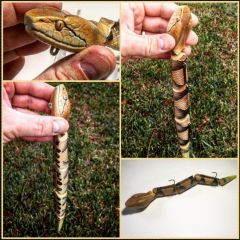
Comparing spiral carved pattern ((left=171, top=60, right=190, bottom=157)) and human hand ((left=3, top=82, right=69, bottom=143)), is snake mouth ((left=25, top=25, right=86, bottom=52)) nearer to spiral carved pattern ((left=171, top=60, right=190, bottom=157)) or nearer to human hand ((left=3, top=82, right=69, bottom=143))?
human hand ((left=3, top=82, right=69, bottom=143))

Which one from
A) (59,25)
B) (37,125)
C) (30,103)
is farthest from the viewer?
(30,103)

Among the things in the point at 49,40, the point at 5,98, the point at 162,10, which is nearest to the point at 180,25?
the point at 162,10

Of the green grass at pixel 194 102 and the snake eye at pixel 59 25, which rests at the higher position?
the snake eye at pixel 59 25

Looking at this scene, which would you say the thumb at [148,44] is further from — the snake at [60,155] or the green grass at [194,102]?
the snake at [60,155]

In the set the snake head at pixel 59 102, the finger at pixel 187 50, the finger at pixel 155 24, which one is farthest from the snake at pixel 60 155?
the finger at pixel 187 50

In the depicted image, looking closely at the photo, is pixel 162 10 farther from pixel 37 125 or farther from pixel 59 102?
pixel 37 125

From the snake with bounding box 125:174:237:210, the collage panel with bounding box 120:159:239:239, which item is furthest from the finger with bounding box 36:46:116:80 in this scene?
the snake with bounding box 125:174:237:210
